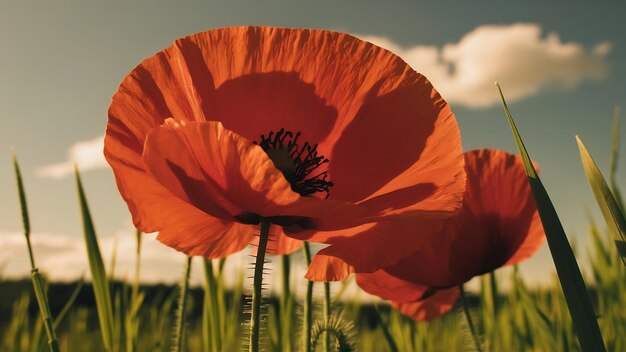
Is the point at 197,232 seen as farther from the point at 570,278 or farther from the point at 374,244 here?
the point at 570,278

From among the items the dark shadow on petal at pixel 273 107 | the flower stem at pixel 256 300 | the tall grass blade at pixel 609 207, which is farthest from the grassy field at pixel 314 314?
the dark shadow on petal at pixel 273 107

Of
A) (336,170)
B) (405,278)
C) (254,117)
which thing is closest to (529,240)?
(405,278)

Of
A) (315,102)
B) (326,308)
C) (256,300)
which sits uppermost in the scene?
(315,102)

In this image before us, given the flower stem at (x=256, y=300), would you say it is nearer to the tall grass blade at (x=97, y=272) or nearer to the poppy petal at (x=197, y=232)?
the poppy petal at (x=197, y=232)

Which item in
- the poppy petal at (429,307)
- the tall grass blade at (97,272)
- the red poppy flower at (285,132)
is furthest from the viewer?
the poppy petal at (429,307)

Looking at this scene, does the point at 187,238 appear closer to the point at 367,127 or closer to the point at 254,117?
the point at 254,117

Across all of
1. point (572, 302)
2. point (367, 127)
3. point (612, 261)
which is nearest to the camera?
point (572, 302)

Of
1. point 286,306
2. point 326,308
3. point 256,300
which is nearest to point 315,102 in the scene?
point 256,300
